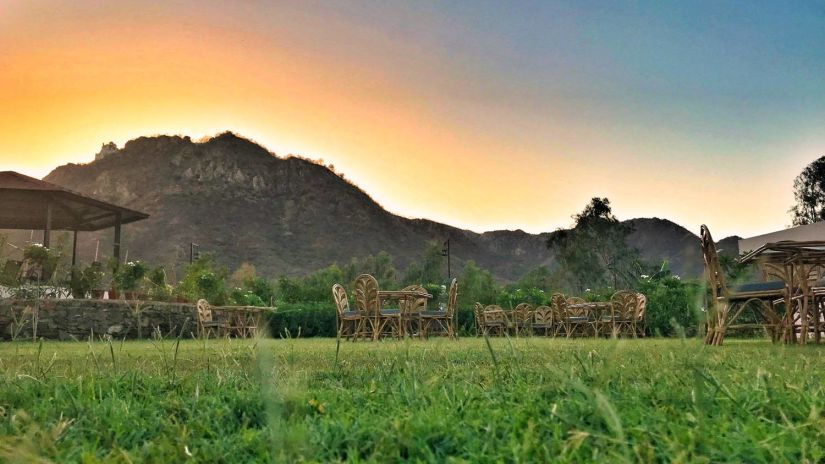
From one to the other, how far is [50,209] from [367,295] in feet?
37.0

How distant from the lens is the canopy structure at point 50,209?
14.6 m

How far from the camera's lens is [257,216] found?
4159 cm

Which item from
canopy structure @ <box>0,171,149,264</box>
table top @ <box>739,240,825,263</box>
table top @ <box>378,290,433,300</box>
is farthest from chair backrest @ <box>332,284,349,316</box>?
canopy structure @ <box>0,171,149,264</box>

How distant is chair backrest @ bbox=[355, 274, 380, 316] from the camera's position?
8383 millimetres

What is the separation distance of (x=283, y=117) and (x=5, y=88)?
7.67m

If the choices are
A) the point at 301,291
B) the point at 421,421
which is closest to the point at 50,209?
the point at 301,291

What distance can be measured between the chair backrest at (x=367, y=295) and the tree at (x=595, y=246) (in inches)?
942

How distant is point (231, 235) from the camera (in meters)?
38.5

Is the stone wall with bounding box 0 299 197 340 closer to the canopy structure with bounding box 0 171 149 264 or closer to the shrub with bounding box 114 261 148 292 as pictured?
the shrub with bounding box 114 261 148 292

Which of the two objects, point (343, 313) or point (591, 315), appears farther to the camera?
point (591, 315)

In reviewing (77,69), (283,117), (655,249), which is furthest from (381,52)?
(655,249)

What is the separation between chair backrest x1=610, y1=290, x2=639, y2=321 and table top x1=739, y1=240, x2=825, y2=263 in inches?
196

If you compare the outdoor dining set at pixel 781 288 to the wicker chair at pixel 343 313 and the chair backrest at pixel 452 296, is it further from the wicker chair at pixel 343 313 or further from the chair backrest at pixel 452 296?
the wicker chair at pixel 343 313

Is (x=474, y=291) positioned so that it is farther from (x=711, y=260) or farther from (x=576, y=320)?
(x=711, y=260)
